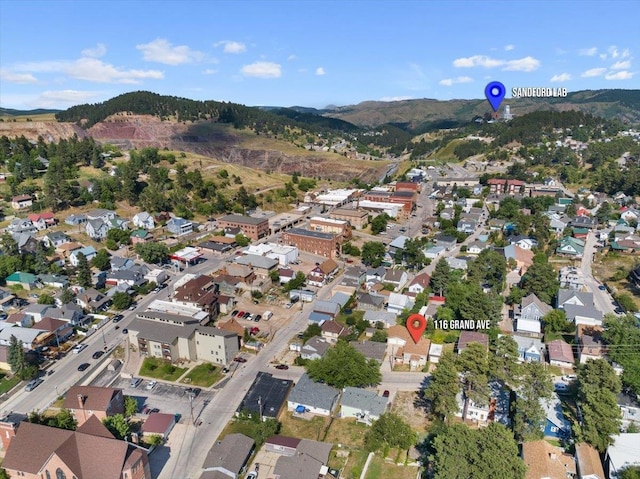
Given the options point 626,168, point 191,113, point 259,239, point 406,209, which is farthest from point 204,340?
point 191,113

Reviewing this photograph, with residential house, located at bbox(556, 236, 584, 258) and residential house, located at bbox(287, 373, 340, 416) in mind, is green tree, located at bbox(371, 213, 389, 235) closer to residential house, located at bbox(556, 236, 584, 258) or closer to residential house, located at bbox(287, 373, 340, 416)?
residential house, located at bbox(556, 236, 584, 258)

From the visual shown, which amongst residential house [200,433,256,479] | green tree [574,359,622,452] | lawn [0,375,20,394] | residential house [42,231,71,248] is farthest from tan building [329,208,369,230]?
lawn [0,375,20,394]

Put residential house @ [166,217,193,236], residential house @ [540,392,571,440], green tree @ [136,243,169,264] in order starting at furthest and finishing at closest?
1. residential house @ [166,217,193,236]
2. green tree @ [136,243,169,264]
3. residential house @ [540,392,571,440]

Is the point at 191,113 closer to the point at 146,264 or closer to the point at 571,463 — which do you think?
the point at 146,264

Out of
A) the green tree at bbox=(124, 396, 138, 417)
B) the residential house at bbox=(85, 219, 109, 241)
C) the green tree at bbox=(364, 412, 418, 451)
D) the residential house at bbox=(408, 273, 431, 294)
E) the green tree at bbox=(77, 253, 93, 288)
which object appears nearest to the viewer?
the green tree at bbox=(364, 412, 418, 451)

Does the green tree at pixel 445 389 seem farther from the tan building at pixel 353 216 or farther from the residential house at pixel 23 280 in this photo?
the tan building at pixel 353 216

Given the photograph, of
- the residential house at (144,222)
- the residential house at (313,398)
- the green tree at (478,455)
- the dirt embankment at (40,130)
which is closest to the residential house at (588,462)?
the green tree at (478,455)
